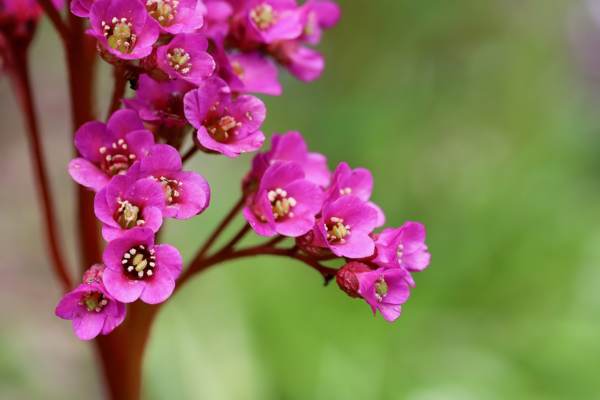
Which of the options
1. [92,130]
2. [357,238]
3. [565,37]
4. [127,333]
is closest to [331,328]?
[127,333]

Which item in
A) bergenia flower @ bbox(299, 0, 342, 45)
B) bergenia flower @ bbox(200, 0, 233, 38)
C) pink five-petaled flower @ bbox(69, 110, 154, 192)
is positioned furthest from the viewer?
bergenia flower @ bbox(299, 0, 342, 45)

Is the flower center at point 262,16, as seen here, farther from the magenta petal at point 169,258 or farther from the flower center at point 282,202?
the magenta petal at point 169,258

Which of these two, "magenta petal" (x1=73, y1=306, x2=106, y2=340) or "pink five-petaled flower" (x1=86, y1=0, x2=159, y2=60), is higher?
"pink five-petaled flower" (x1=86, y1=0, x2=159, y2=60)

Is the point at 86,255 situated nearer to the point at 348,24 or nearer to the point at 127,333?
the point at 127,333

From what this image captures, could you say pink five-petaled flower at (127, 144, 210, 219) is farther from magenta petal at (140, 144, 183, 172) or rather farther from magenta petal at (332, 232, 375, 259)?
magenta petal at (332, 232, 375, 259)

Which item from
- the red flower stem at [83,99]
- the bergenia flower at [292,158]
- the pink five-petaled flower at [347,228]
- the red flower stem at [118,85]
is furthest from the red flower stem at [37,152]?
the pink five-petaled flower at [347,228]

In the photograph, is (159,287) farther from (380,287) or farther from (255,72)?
(255,72)

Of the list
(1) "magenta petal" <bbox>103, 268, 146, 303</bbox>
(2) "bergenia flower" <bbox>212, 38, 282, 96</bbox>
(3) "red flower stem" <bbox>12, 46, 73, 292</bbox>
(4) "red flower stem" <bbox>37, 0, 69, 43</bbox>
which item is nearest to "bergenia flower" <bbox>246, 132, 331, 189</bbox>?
(2) "bergenia flower" <bbox>212, 38, 282, 96</bbox>
